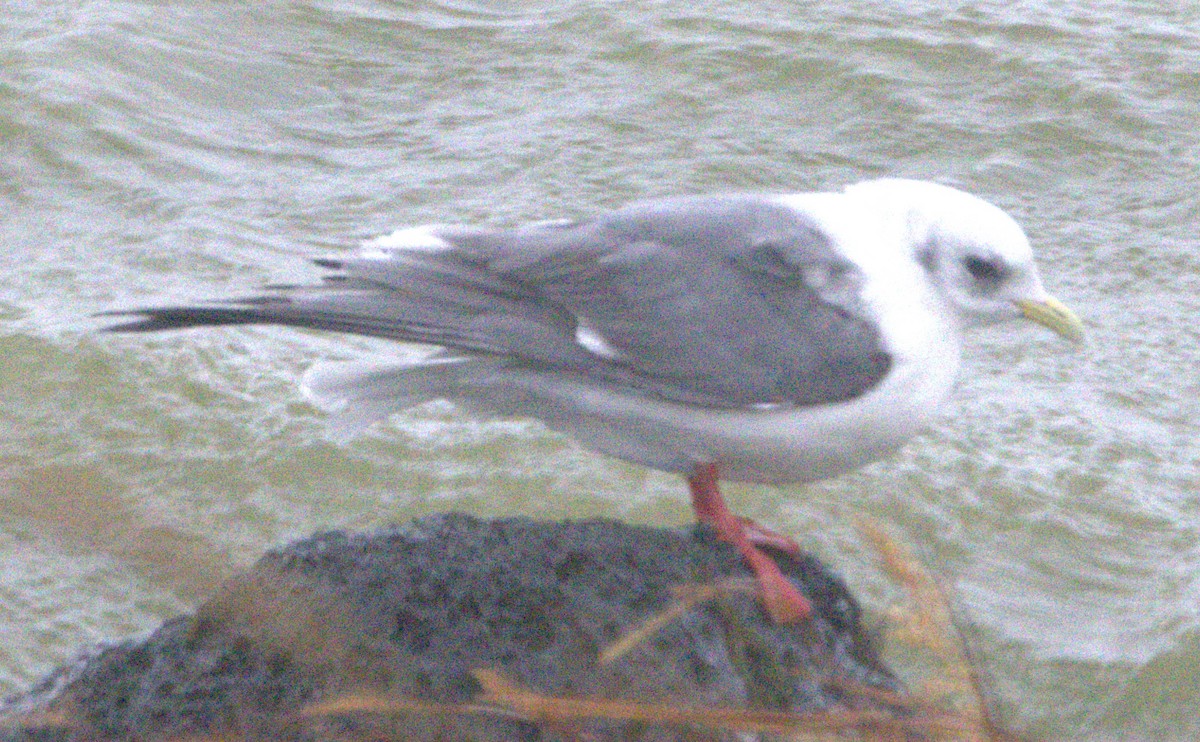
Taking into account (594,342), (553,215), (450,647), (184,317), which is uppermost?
(184,317)

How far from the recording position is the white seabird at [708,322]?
3660mm

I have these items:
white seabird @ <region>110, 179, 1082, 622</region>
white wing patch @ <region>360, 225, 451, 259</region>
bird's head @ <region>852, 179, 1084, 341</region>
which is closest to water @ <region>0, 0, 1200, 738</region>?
white seabird @ <region>110, 179, 1082, 622</region>

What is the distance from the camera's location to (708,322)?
3.77 m

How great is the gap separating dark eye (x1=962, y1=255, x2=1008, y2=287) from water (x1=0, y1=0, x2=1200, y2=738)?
2.56ft

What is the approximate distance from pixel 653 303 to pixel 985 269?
2.10ft

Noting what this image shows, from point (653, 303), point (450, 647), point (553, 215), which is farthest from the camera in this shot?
point (553, 215)

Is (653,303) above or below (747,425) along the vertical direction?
above

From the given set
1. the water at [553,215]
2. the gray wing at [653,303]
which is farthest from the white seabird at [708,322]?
the water at [553,215]

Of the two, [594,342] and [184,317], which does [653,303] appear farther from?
[184,317]

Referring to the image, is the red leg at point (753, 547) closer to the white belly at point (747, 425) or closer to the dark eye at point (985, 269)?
the white belly at point (747, 425)

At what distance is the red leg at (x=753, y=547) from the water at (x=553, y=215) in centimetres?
40

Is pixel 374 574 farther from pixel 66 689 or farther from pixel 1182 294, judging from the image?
pixel 1182 294

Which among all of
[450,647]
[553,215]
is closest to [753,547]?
[450,647]

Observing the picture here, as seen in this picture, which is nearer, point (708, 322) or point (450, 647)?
point (450, 647)
